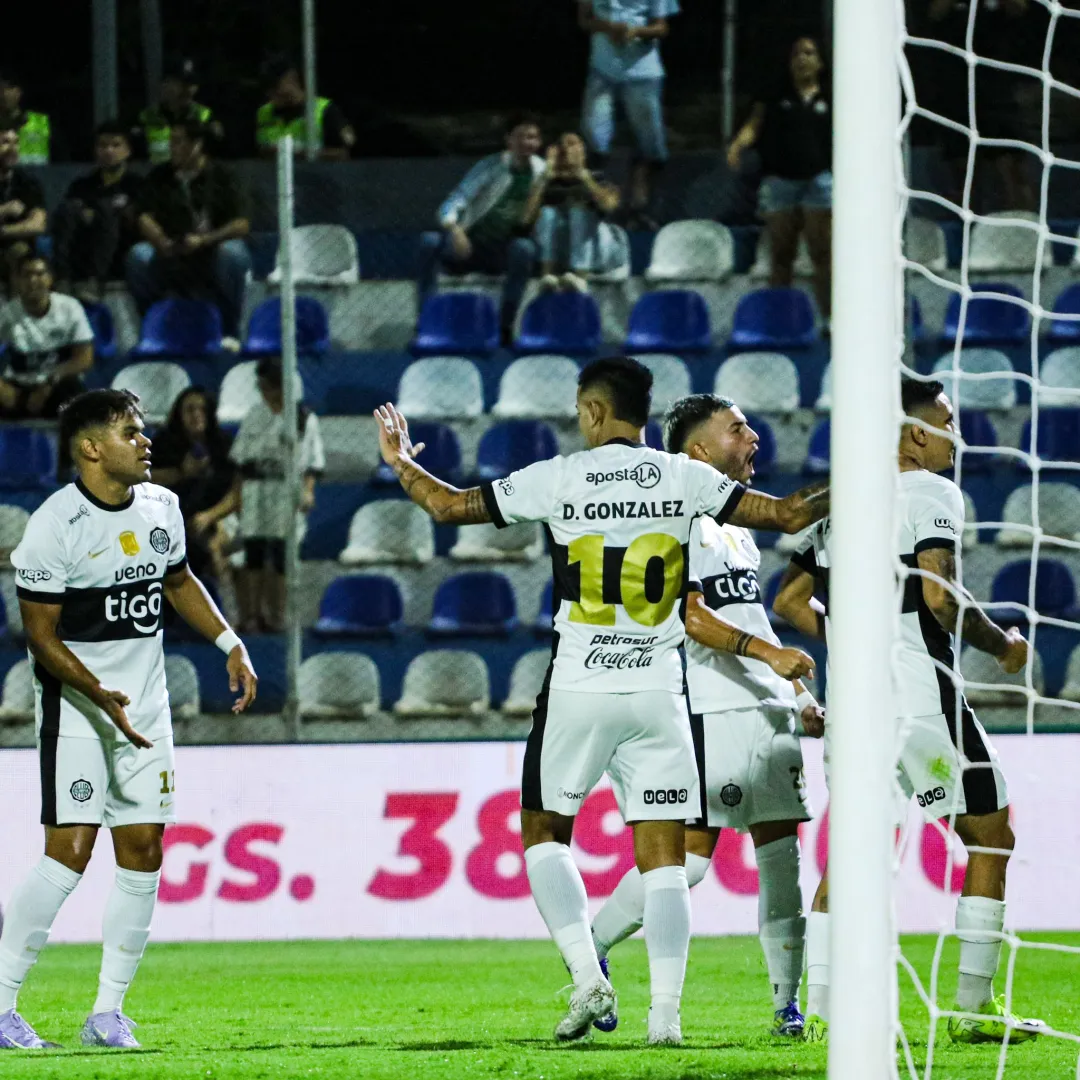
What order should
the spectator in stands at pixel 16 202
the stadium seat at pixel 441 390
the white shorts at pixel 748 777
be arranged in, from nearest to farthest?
the white shorts at pixel 748 777
the stadium seat at pixel 441 390
the spectator in stands at pixel 16 202

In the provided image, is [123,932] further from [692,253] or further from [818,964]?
[692,253]

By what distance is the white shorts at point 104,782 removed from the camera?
5090mm

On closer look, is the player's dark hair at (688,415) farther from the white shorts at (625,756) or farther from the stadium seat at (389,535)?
the stadium seat at (389,535)

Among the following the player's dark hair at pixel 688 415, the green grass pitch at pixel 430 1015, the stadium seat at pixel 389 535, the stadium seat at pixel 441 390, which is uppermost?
the stadium seat at pixel 441 390

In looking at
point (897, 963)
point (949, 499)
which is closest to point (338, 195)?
point (949, 499)

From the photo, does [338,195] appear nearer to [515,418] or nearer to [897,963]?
[515,418]

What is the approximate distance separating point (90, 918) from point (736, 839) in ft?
8.91

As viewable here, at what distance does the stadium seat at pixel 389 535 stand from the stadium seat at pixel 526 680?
35.7 inches

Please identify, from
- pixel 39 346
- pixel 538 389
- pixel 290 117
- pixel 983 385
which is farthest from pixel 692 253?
pixel 39 346

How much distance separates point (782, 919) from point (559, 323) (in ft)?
18.4

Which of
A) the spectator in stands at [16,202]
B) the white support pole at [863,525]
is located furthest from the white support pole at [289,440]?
the white support pole at [863,525]

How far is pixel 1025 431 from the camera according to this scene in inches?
389

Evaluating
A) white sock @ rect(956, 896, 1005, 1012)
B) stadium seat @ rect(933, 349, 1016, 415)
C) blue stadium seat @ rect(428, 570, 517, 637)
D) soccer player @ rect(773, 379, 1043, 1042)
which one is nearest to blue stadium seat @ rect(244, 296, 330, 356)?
blue stadium seat @ rect(428, 570, 517, 637)

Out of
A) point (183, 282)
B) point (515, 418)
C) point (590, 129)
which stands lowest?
point (515, 418)
